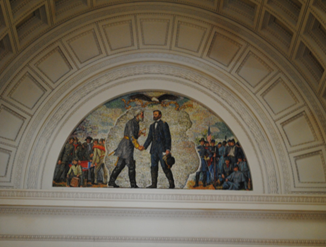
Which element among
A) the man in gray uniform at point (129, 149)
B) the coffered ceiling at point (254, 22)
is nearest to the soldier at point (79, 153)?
the man in gray uniform at point (129, 149)

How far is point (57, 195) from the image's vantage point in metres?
9.66

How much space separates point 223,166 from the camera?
1078 centimetres

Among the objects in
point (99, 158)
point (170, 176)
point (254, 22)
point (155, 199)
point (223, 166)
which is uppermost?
point (254, 22)

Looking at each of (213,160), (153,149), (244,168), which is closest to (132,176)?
(153,149)

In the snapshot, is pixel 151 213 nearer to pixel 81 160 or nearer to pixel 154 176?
pixel 154 176

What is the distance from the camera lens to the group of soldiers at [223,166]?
10.6m

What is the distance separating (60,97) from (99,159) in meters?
1.97

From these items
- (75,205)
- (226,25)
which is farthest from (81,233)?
(226,25)

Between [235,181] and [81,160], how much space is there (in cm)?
397

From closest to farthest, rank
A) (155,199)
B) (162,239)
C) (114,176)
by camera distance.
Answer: (162,239)
(155,199)
(114,176)

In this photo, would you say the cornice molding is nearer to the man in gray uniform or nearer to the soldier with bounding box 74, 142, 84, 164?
the man in gray uniform

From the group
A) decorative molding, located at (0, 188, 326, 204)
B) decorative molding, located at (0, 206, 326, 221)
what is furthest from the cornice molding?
decorative molding, located at (0, 206, 326, 221)

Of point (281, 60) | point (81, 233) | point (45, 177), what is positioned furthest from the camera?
point (281, 60)

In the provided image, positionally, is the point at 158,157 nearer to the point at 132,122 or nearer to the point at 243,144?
the point at 132,122
